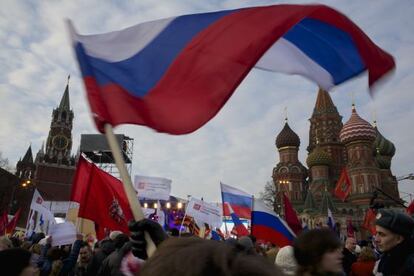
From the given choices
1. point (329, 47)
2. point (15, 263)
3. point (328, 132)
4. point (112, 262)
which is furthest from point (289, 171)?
point (15, 263)

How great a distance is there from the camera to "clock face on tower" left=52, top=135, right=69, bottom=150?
90500 mm

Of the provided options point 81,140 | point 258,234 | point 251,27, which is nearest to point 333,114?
point 81,140

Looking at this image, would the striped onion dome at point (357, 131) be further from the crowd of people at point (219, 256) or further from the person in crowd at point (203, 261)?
the person in crowd at point (203, 261)

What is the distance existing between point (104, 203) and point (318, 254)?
4347mm

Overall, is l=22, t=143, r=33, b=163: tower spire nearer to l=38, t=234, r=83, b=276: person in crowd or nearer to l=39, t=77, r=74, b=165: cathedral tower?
l=39, t=77, r=74, b=165: cathedral tower

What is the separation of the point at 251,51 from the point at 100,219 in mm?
4399

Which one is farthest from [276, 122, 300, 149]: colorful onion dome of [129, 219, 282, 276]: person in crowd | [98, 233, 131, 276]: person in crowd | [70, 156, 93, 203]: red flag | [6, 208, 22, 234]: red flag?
[129, 219, 282, 276]: person in crowd

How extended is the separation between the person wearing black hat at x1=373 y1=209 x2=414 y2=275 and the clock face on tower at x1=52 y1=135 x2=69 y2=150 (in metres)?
93.3

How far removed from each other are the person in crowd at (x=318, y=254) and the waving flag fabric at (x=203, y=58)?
Answer: 1.22m

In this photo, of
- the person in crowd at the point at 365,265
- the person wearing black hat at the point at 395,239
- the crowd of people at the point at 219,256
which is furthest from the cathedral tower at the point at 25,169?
the person wearing black hat at the point at 395,239

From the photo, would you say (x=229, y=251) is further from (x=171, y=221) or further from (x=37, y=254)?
(x=171, y=221)

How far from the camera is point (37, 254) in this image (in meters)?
7.59

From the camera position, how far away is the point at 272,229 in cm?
840

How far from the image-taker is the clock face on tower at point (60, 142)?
297 feet
